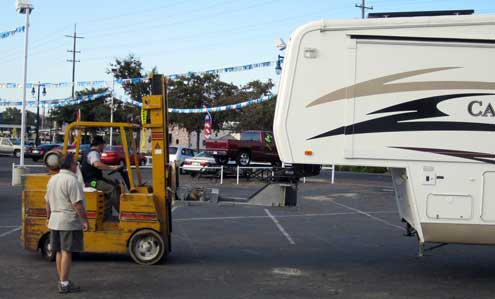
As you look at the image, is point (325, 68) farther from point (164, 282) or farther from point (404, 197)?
point (164, 282)

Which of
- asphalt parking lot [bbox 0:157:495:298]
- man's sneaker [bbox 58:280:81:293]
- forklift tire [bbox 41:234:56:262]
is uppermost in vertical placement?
forklift tire [bbox 41:234:56:262]

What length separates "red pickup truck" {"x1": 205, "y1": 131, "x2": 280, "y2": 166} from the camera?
30578 millimetres

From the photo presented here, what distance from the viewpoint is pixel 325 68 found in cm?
789

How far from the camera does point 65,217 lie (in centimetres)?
721

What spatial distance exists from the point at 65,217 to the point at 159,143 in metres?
2.29

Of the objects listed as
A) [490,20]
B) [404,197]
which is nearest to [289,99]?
[404,197]

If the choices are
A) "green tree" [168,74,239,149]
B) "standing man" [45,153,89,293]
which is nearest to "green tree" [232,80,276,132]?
"green tree" [168,74,239,149]

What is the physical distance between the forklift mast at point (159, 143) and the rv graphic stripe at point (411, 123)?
8.72ft

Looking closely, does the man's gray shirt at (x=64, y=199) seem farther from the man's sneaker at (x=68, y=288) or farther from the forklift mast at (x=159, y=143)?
the forklift mast at (x=159, y=143)

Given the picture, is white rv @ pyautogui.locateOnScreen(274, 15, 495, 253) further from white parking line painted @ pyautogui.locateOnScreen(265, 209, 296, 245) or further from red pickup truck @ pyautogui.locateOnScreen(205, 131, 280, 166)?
red pickup truck @ pyautogui.locateOnScreen(205, 131, 280, 166)

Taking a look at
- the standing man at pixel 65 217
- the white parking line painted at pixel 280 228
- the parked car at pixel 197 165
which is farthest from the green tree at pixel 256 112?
the standing man at pixel 65 217

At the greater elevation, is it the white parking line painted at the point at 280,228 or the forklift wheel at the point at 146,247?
the forklift wheel at the point at 146,247

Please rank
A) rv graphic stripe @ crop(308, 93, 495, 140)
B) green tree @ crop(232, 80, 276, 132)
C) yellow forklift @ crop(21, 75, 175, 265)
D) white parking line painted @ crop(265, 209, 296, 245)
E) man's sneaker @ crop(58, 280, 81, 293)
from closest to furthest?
1. man's sneaker @ crop(58, 280, 81, 293)
2. rv graphic stripe @ crop(308, 93, 495, 140)
3. yellow forklift @ crop(21, 75, 175, 265)
4. white parking line painted @ crop(265, 209, 296, 245)
5. green tree @ crop(232, 80, 276, 132)

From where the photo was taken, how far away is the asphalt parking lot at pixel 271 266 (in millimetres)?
7613
